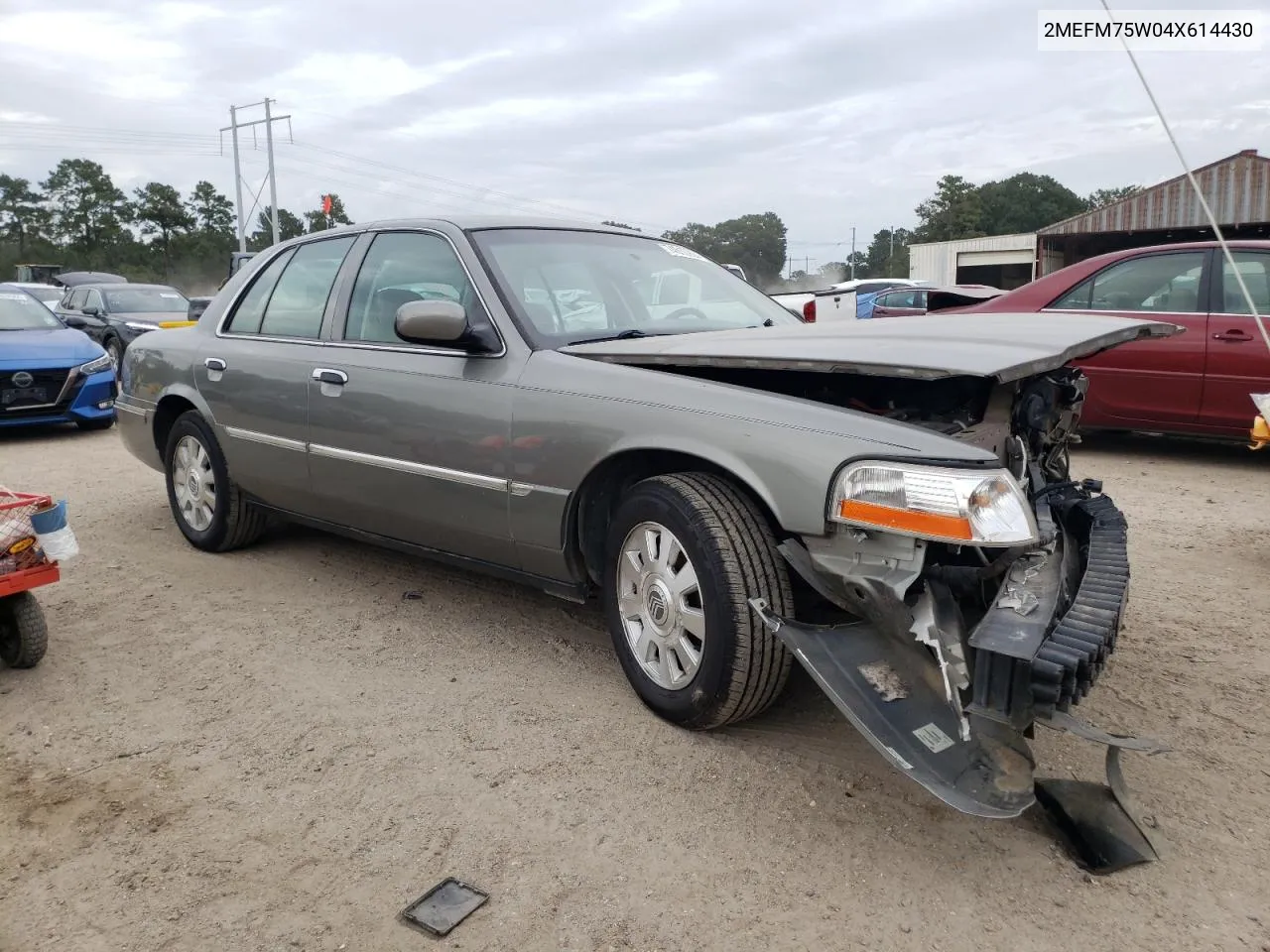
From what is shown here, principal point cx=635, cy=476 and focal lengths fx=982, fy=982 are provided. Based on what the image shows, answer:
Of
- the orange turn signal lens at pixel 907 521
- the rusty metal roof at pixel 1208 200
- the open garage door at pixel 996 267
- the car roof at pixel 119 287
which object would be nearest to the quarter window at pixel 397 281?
the orange turn signal lens at pixel 907 521

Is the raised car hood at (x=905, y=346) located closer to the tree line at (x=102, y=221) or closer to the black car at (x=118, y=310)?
the black car at (x=118, y=310)

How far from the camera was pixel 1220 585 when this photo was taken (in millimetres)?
4164

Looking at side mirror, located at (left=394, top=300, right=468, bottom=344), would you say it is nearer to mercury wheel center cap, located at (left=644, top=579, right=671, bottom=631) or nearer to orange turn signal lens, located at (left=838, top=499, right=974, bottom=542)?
mercury wheel center cap, located at (left=644, top=579, right=671, bottom=631)

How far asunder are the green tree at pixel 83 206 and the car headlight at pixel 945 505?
63.9 m

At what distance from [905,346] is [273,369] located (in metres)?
2.74

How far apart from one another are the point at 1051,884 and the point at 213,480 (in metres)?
3.93

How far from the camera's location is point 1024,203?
7075cm

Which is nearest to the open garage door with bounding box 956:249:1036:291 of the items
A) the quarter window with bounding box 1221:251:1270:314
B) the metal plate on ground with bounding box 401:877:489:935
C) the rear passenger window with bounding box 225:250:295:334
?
the quarter window with bounding box 1221:251:1270:314

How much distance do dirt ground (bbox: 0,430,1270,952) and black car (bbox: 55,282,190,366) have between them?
10534 millimetres

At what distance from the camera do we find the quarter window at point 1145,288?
6.57 meters

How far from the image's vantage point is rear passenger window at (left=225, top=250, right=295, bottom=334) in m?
4.53

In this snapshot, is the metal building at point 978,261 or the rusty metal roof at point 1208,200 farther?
the metal building at point 978,261

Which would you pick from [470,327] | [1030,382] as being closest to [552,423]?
[470,327]

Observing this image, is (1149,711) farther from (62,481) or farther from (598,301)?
(62,481)
